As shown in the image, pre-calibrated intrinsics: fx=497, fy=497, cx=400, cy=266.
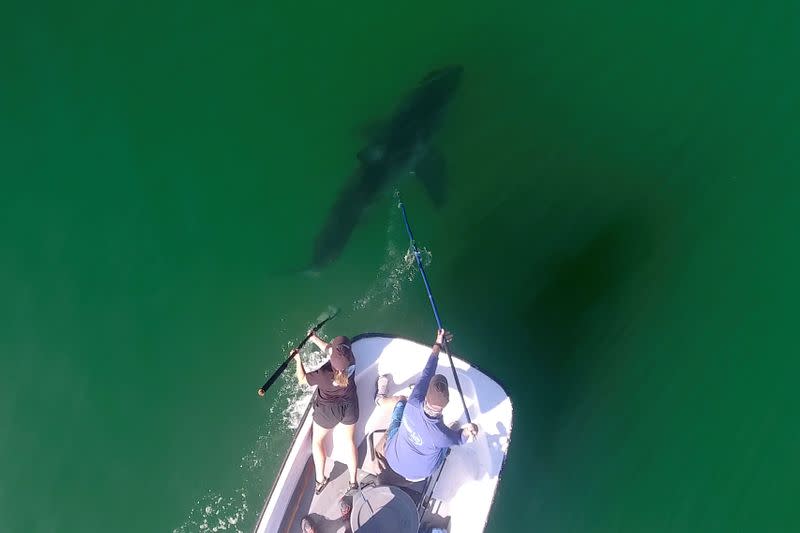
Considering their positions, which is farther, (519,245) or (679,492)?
(519,245)

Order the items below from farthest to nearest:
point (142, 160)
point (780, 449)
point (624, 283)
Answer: point (142, 160) → point (624, 283) → point (780, 449)

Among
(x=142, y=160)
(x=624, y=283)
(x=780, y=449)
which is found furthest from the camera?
(x=142, y=160)

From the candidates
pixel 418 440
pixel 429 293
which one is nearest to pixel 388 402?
pixel 418 440

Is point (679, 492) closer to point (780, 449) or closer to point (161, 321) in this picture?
point (780, 449)

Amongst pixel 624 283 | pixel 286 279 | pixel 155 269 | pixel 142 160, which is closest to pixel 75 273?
pixel 155 269

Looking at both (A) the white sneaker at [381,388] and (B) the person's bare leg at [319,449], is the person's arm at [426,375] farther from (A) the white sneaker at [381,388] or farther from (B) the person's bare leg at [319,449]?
(B) the person's bare leg at [319,449]

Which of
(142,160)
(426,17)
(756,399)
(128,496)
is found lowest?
(756,399)

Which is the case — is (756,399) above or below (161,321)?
below
